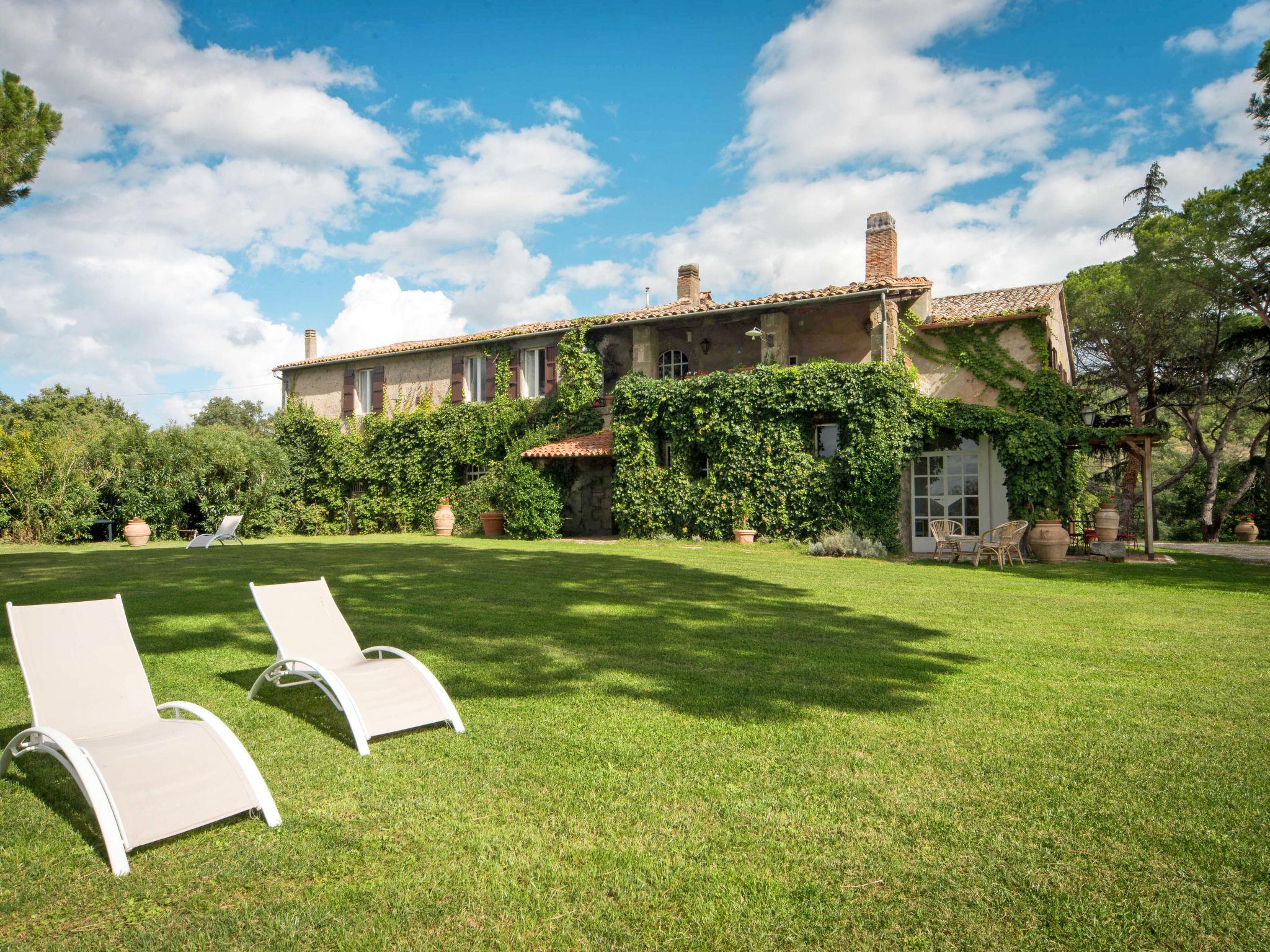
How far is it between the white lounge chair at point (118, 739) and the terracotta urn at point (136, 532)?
1869cm

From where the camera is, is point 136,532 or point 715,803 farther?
point 136,532

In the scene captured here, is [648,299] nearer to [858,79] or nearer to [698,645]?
[858,79]

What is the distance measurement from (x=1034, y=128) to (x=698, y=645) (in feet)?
50.7

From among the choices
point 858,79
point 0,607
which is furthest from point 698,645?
point 858,79

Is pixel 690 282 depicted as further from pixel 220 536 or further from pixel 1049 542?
pixel 220 536

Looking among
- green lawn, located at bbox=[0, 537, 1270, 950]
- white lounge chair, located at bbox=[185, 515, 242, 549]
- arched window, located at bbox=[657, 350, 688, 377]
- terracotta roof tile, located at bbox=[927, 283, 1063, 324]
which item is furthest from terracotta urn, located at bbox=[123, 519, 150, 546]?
terracotta roof tile, located at bbox=[927, 283, 1063, 324]

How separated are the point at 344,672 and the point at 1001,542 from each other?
42.0 ft

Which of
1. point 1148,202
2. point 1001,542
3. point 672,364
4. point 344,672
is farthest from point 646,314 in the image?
point 1148,202

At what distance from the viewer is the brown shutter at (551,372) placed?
23031 mm

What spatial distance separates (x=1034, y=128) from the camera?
16531mm

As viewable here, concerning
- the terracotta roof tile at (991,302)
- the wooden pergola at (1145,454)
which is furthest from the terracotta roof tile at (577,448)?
the wooden pergola at (1145,454)

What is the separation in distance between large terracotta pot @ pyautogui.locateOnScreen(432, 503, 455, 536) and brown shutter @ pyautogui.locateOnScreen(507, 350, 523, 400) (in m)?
3.99

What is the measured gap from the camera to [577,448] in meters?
20.9

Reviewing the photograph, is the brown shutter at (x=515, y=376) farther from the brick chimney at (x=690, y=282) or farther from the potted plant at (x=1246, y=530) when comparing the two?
the potted plant at (x=1246, y=530)
